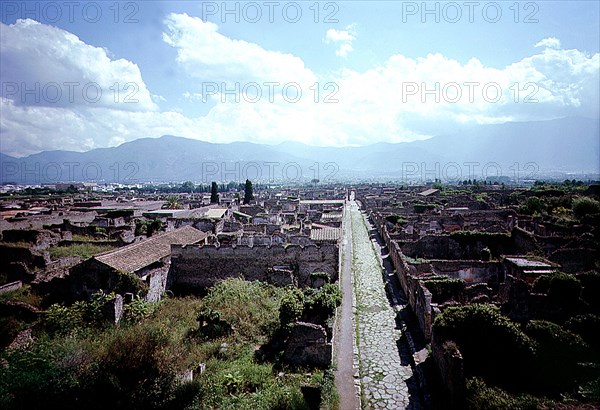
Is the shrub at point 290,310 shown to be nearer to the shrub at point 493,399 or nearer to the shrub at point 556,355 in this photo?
the shrub at point 493,399

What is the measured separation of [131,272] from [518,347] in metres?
15.9

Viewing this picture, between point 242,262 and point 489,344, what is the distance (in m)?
14.3

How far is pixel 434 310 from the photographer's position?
13.0 meters

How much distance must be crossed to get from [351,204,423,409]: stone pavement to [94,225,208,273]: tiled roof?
11143 mm

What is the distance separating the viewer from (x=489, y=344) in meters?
9.98

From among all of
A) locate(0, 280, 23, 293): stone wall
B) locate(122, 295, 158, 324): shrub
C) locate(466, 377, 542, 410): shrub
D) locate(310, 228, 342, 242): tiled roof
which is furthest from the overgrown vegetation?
locate(310, 228, 342, 242): tiled roof

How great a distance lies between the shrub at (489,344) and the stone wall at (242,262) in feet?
37.0

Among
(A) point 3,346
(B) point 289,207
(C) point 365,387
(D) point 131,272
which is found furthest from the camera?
(B) point 289,207

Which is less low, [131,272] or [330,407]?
[131,272]

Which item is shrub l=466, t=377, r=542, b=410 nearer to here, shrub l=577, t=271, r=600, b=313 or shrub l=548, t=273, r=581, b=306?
shrub l=548, t=273, r=581, b=306

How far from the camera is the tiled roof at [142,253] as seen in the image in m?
17.8

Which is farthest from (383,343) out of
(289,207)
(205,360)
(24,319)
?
(289,207)

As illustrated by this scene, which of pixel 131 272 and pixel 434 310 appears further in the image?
pixel 131 272

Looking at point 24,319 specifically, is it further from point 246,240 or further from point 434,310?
point 434,310
